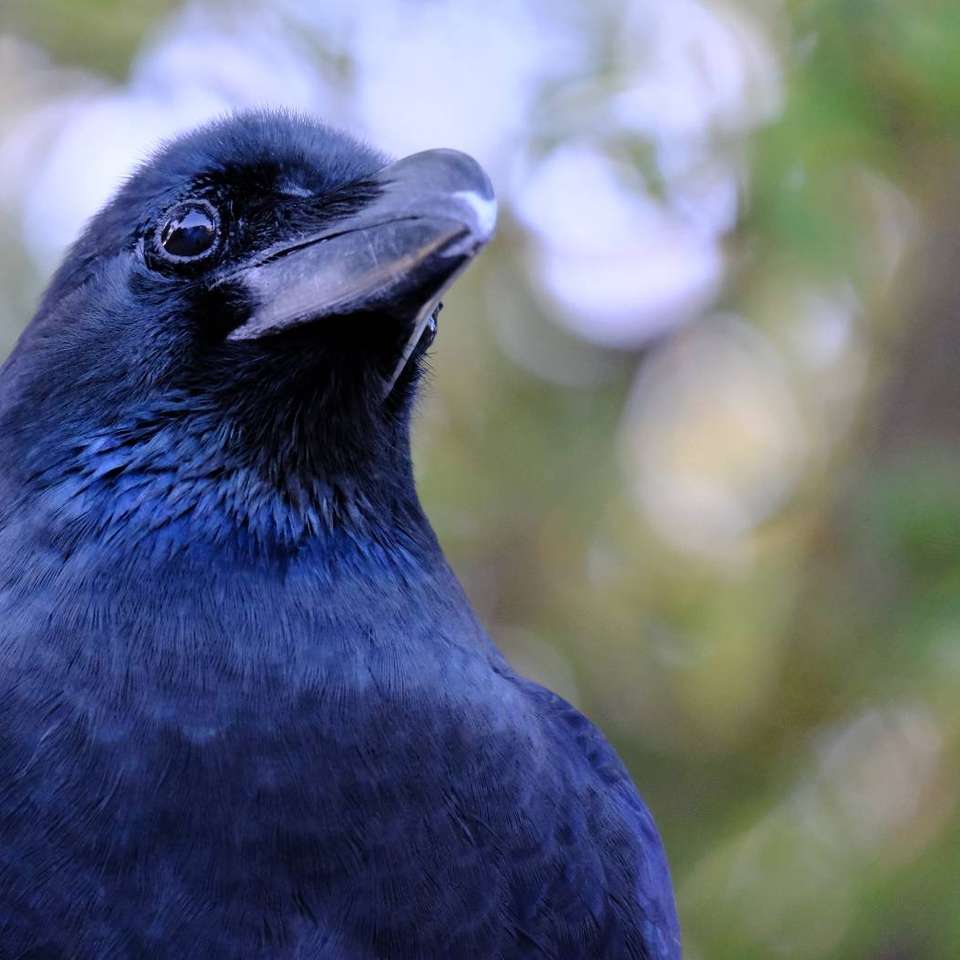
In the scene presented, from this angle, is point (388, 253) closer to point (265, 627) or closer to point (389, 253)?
point (389, 253)

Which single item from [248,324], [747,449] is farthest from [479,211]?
[747,449]

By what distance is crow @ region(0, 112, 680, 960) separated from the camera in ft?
7.11

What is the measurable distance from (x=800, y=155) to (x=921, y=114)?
44cm

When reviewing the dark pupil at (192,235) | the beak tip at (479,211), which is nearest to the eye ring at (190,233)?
the dark pupil at (192,235)

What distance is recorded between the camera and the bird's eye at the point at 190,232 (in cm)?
261

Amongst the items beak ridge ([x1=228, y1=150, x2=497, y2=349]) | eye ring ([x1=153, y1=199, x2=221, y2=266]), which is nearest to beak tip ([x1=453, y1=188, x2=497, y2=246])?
beak ridge ([x1=228, y1=150, x2=497, y2=349])

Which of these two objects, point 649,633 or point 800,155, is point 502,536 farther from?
point 800,155

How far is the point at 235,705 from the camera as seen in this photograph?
A: 7.36 feet

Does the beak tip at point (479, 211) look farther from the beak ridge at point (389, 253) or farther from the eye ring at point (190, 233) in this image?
the eye ring at point (190, 233)

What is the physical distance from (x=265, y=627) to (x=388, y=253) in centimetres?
63

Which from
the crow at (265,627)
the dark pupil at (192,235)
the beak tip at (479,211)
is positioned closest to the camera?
the crow at (265,627)

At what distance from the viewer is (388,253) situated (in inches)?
94.1

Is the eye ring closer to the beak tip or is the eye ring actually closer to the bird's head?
the bird's head

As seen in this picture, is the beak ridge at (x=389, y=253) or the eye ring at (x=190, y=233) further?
the eye ring at (x=190, y=233)
